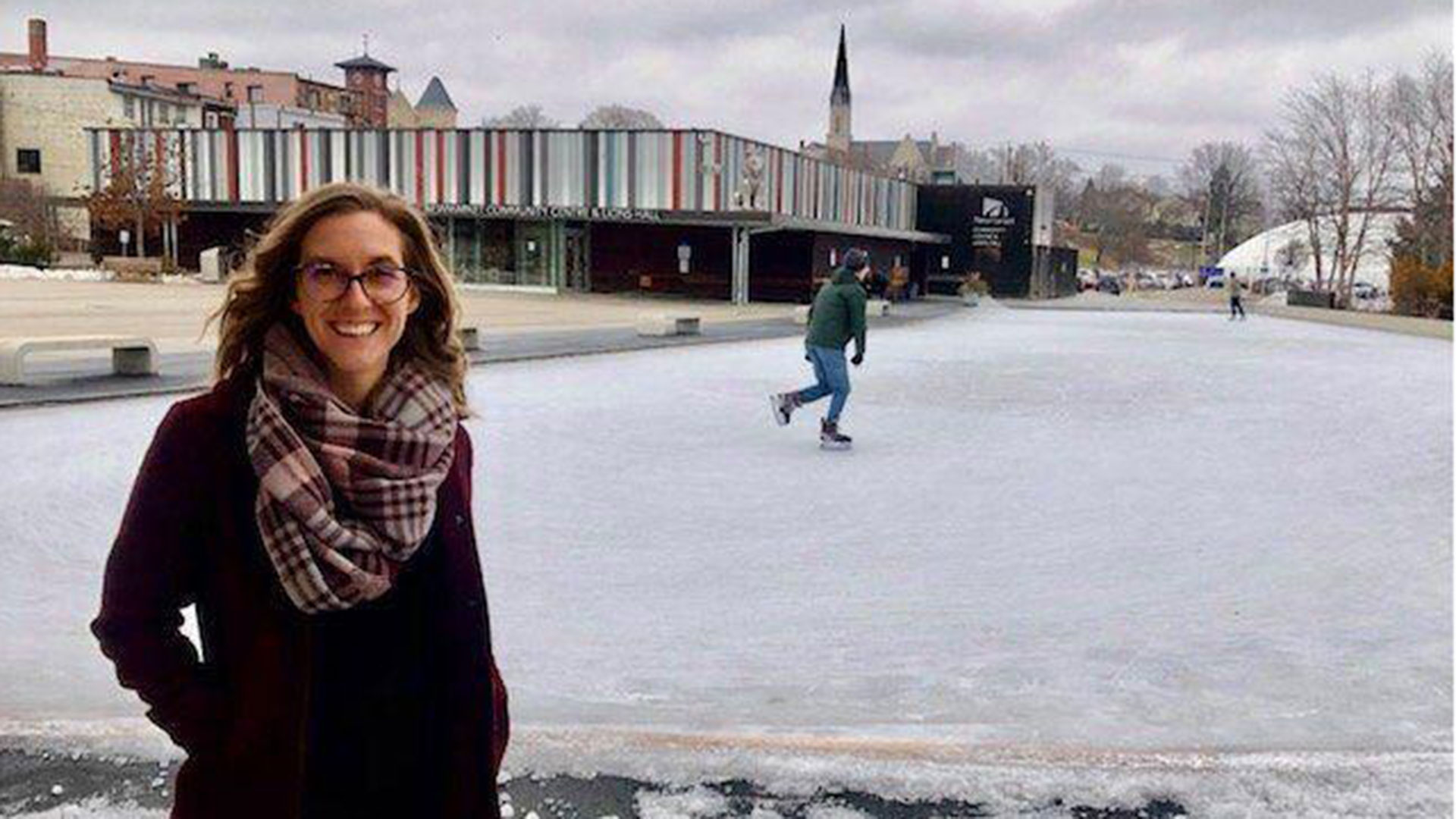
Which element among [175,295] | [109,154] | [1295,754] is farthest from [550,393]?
[109,154]

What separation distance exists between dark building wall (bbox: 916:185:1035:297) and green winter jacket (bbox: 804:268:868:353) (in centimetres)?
4622

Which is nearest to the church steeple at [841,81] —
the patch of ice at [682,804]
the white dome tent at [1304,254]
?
the white dome tent at [1304,254]

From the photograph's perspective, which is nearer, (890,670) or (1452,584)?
(890,670)

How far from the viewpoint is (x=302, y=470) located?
187 cm

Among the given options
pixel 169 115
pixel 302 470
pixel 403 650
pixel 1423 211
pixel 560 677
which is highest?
pixel 169 115

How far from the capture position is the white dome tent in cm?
6128

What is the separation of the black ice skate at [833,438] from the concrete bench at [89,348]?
7.47 meters

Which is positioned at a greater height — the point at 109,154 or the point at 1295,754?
the point at 109,154

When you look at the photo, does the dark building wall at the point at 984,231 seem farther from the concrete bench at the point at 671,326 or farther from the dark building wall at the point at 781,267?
the concrete bench at the point at 671,326

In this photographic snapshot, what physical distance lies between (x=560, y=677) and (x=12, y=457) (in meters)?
5.92

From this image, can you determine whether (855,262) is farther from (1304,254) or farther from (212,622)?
(1304,254)

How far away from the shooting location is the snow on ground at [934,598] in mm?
3895

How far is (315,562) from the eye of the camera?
1861 millimetres

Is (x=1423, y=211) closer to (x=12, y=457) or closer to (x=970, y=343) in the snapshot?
(x=970, y=343)
